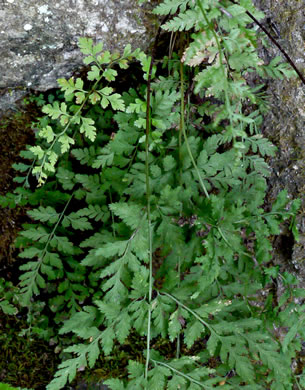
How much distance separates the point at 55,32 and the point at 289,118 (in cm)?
162

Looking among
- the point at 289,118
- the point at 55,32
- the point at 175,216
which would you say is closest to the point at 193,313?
the point at 175,216

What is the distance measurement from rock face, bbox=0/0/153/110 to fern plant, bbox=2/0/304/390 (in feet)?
0.83

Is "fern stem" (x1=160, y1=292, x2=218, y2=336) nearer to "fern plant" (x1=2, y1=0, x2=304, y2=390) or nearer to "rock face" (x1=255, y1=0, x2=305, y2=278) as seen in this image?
"fern plant" (x1=2, y1=0, x2=304, y2=390)

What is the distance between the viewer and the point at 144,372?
7.46 feet

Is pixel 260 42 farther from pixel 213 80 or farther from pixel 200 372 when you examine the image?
pixel 200 372

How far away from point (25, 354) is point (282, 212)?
7.23 ft

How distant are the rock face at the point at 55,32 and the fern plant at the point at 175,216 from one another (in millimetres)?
254

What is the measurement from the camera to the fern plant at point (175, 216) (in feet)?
7.06

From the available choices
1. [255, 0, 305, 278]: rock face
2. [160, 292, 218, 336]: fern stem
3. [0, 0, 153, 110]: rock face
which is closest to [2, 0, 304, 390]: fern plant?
[160, 292, 218, 336]: fern stem

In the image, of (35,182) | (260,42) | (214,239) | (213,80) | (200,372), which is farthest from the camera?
(35,182)

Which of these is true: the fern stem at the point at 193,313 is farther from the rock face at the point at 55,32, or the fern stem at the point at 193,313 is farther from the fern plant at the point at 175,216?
the rock face at the point at 55,32

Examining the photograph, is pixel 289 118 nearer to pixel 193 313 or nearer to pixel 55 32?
pixel 193 313

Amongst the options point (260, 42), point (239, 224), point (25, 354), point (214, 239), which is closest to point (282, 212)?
point (239, 224)

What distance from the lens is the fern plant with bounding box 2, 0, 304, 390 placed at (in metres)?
2.15
